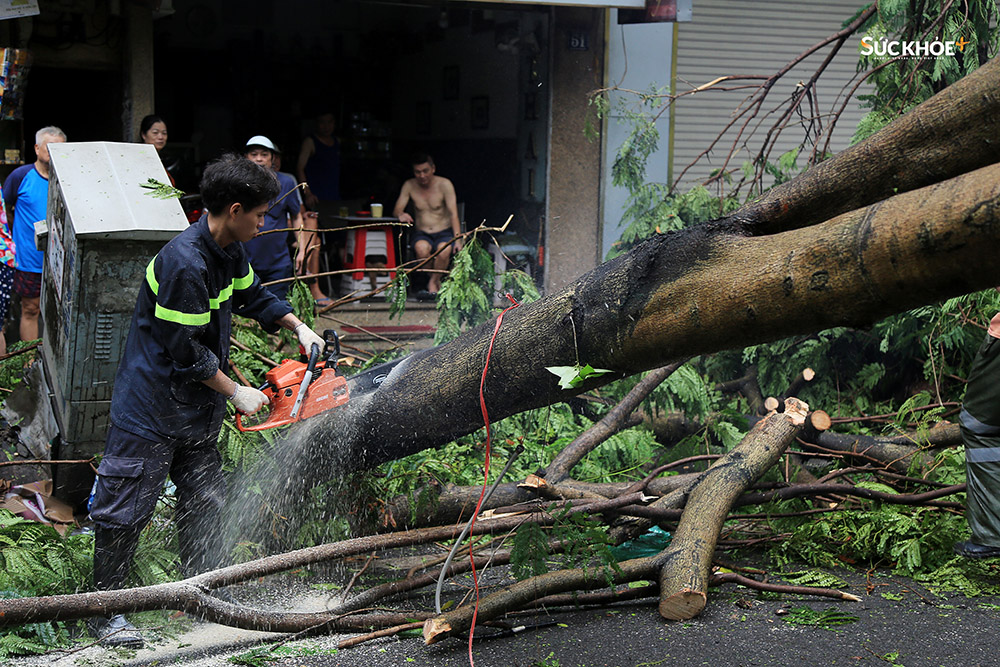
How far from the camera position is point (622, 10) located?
862 centimetres

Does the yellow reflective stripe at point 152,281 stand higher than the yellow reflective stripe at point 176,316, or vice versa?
the yellow reflective stripe at point 152,281

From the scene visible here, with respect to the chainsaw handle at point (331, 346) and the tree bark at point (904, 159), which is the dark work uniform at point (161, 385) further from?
the tree bark at point (904, 159)

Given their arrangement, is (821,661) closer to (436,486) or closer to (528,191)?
(436,486)

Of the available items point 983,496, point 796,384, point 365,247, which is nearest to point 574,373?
point 983,496

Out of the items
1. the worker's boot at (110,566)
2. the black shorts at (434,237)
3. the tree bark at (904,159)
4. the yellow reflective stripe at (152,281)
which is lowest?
the worker's boot at (110,566)

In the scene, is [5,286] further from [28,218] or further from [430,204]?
[430,204]

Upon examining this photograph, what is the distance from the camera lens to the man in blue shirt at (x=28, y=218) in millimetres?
6062

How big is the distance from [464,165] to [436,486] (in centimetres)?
747

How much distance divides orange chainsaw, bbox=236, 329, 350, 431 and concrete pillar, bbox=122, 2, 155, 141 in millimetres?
5355

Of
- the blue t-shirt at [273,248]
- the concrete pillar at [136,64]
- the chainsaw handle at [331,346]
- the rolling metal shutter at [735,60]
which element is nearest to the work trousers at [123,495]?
the chainsaw handle at [331,346]

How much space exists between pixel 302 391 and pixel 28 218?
385cm

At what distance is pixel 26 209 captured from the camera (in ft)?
20.1

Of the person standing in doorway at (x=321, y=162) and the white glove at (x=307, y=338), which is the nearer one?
the white glove at (x=307, y=338)

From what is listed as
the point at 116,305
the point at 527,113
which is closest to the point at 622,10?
the point at 527,113
